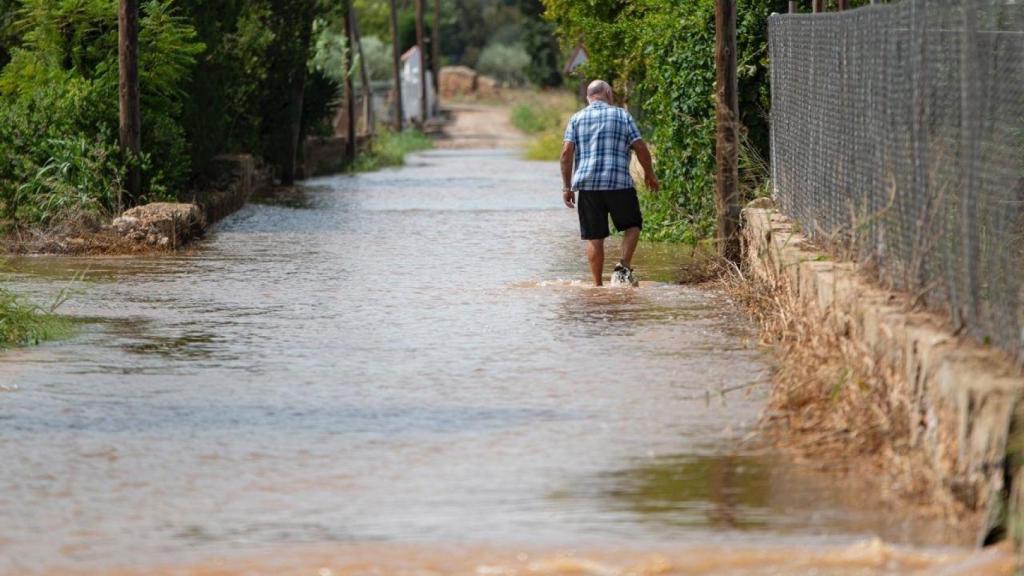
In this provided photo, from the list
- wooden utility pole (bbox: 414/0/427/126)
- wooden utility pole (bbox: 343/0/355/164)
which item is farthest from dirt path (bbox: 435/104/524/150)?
wooden utility pole (bbox: 343/0/355/164)

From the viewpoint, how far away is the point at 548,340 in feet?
38.4

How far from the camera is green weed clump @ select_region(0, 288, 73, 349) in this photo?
38.1 feet

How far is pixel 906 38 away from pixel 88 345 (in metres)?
Result: 5.37

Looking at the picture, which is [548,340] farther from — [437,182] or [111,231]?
[437,182]

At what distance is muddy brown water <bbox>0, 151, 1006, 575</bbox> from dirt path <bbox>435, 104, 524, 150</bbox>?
40.3 m

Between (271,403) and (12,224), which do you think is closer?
(271,403)

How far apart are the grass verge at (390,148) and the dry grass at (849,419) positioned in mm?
29328

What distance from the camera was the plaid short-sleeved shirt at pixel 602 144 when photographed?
1462 cm

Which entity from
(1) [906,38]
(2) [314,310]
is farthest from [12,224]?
(1) [906,38]

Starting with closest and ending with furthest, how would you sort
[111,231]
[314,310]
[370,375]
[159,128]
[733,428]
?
[733,428]
[370,375]
[314,310]
[111,231]
[159,128]

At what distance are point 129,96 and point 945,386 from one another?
44.9ft

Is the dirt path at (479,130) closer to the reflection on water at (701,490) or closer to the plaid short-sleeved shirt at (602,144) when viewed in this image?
the plaid short-sleeved shirt at (602,144)

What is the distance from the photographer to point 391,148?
46.1 m

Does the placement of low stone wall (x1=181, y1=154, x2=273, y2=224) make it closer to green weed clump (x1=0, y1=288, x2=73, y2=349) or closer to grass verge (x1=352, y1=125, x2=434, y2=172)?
green weed clump (x1=0, y1=288, x2=73, y2=349)
